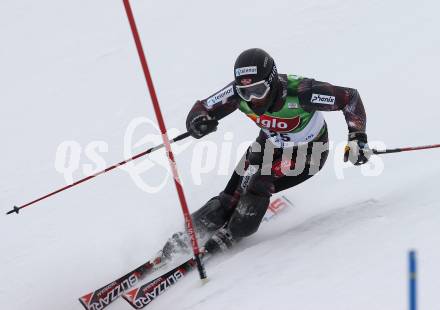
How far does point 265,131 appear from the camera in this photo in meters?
4.70

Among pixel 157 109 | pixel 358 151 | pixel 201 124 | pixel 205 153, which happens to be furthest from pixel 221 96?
pixel 205 153

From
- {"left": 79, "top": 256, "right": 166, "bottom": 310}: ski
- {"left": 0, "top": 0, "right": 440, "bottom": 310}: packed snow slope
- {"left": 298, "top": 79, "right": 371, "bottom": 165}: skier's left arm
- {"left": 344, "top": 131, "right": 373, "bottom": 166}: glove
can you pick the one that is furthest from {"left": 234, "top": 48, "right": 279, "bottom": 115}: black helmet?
{"left": 79, "top": 256, "right": 166, "bottom": 310}: ski

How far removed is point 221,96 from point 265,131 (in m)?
0.50

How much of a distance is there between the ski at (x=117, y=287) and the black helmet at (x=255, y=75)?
A: 1.78 m

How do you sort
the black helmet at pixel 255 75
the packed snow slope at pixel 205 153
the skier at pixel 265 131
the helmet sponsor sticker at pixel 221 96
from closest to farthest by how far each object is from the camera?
the packed snow slope at pixel 205 153, the black helmet at pixel 255 75, the skier at pixel 265 131, the helmet sponsor sticker at pixel 221 96

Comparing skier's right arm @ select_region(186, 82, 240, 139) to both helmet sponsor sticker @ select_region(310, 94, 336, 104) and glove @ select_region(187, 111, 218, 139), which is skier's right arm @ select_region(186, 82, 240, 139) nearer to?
glove @ select_region(187, 111, 218, 139)

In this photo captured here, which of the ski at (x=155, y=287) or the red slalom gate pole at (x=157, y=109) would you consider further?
the ski at (x=155, y=287)

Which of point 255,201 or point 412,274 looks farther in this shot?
point 255,201

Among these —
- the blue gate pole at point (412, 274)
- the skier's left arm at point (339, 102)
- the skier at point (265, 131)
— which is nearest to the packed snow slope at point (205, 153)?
the skier at point (265, 131)

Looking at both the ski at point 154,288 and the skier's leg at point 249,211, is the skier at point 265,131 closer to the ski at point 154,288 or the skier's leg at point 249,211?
the skier's leg at point 249,211

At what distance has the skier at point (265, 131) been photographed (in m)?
4.12

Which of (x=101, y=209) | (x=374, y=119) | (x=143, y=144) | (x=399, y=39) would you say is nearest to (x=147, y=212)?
(x=101, y=209)

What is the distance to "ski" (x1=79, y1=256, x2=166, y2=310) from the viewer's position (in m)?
4.38

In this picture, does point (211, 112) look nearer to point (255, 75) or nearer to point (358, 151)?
point (255, 75)
